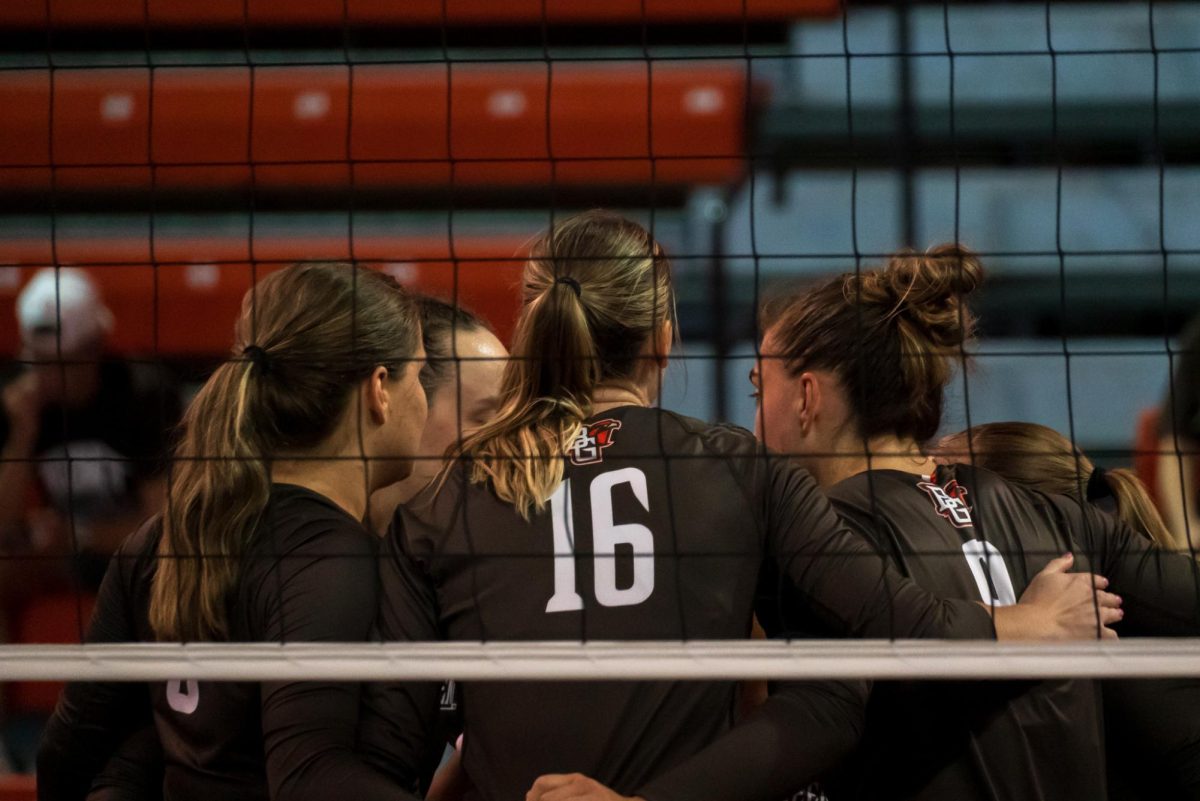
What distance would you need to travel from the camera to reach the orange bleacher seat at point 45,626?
413 centimetres

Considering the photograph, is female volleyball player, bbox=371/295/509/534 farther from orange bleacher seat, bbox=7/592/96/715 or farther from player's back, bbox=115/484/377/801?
orange bleacher seat, bbox=7/592/96/715

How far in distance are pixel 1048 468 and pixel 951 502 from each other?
0.34m

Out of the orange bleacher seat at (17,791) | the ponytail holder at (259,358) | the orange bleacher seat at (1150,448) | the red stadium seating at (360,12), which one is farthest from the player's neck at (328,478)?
the red stadium seating at (360,12)

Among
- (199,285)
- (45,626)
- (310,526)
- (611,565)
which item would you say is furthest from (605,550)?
(199,285)

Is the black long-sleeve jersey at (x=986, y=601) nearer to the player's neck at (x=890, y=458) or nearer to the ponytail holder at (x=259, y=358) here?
the player's neck at (x=890, y=458)

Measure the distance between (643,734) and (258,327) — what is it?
28.8 inches

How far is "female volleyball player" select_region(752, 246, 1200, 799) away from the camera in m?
1.74

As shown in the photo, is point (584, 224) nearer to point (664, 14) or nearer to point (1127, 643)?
point (1127, 643)

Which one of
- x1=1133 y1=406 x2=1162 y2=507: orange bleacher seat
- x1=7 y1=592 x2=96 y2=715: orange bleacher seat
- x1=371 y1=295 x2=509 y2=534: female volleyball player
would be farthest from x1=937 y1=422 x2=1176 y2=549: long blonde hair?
x1=7 y1=592 x2=96 y2=715: orange bleacher seat

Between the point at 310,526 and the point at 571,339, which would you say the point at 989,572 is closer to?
the point at 571,339

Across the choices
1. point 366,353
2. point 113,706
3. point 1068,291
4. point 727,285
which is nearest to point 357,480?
point 366,353

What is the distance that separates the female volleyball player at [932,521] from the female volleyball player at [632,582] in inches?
3.7

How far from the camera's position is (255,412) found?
1.80m

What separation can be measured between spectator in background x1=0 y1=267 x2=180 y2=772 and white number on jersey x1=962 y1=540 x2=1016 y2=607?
2.39 metres
